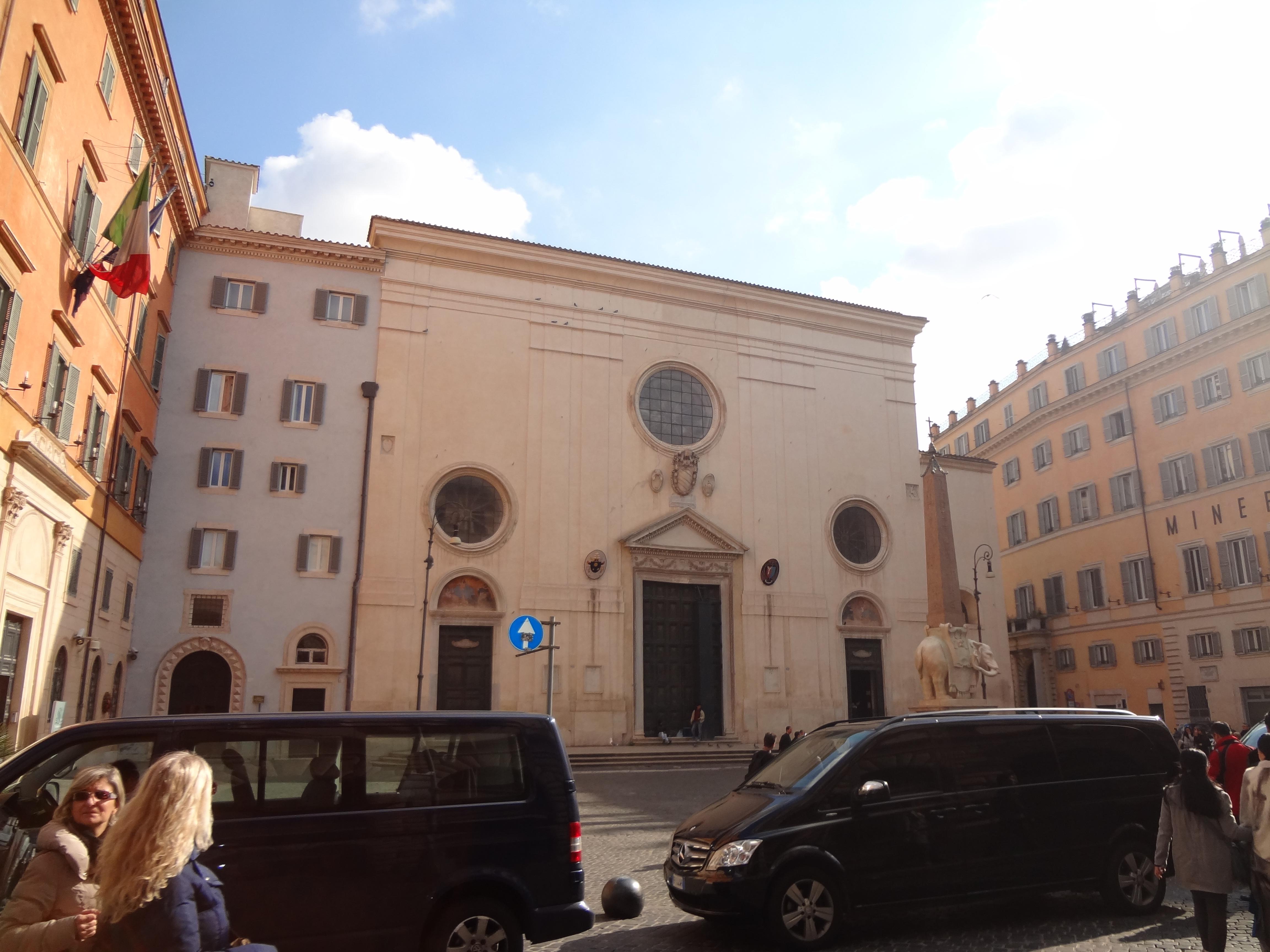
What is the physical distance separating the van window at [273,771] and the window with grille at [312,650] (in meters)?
19.3

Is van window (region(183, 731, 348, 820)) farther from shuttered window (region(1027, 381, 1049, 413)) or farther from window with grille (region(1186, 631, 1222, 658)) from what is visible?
shuttered window (region(1027, 381, 1049, 413))

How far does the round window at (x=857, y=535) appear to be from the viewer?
3209cm

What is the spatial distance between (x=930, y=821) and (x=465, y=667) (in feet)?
64.4

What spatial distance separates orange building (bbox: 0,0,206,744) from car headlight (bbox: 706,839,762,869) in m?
11.8

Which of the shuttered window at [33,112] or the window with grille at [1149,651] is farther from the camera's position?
the window with grille at [1149,651]

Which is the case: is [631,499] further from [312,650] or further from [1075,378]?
[1075,378]

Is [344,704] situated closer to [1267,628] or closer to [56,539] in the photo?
[56,539]

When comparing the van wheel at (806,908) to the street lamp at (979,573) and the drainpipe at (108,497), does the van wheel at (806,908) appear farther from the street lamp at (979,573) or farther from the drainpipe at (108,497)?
the street lamp at (979,573)

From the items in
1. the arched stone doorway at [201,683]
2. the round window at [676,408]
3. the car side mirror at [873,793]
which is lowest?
the car side mirror at [873,793]

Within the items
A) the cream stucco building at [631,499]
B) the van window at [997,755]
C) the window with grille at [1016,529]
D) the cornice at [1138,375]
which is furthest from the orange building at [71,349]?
the window with grille at [1016,529]

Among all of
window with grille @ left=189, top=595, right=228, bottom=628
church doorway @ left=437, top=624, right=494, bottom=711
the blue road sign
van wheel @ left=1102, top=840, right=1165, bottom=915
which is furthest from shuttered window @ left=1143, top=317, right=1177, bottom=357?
window with grille @ left=189, top=595, right=228, bottom=628

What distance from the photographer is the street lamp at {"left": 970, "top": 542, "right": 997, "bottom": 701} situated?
32375 millimetres

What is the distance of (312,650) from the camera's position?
2455 cm

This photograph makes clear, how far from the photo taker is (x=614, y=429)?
29.6m
